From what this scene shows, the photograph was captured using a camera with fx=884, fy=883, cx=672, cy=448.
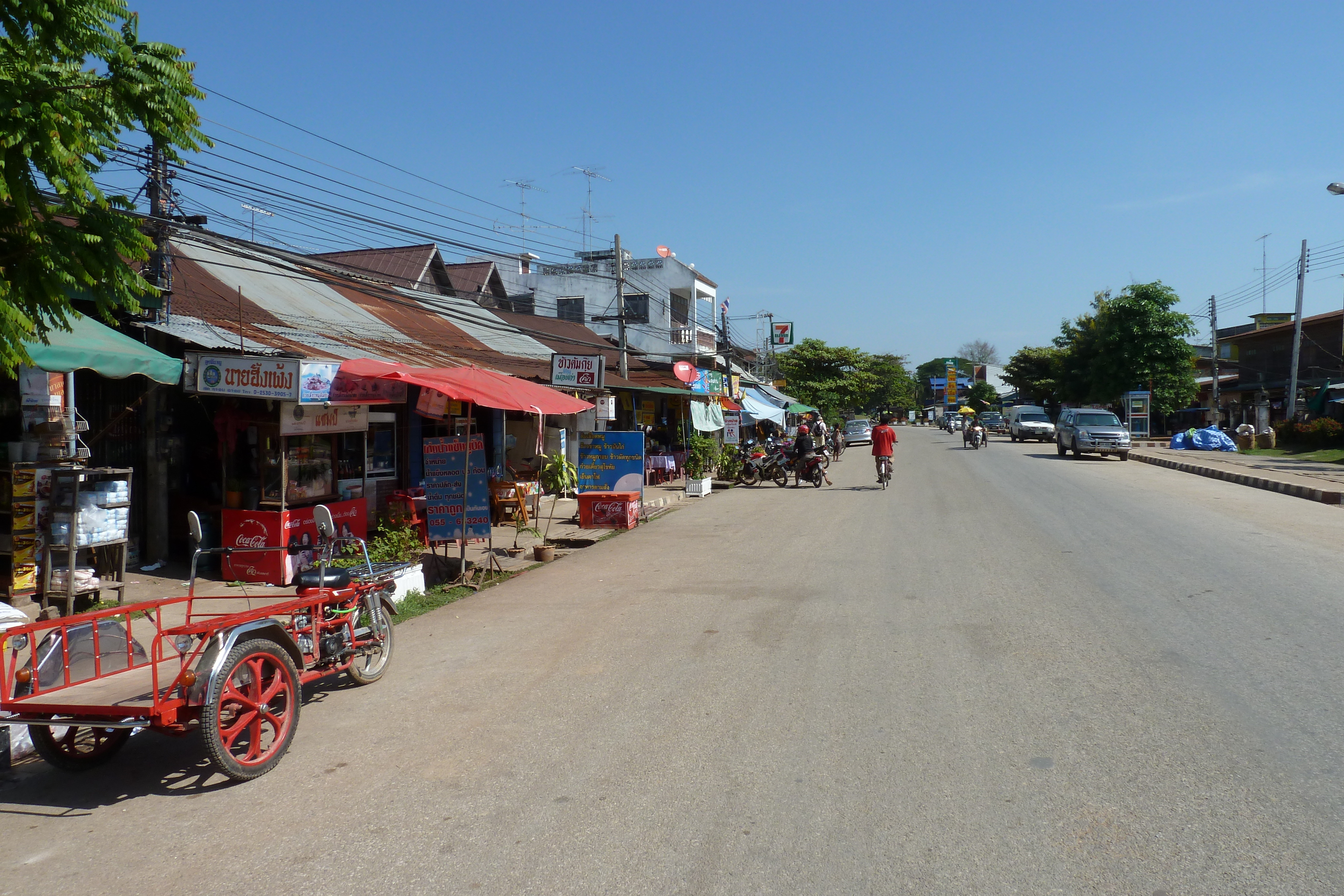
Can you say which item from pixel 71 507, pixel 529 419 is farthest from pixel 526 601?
pixel 529 419

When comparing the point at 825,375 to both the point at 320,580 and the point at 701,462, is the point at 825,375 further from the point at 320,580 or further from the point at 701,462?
the point at 320,580

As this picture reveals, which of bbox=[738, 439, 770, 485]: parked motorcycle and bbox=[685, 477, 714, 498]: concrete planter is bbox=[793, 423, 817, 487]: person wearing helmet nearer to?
bbox=[738, 439, 770, 485]: parked motorcycle

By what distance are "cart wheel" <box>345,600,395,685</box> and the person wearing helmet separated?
57.9 feet

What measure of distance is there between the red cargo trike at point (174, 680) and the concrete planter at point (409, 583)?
3.34 meters

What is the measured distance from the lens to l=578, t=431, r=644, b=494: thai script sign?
15805mm

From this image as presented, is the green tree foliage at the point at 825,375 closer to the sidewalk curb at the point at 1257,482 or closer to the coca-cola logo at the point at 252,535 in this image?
the sidewalk curb at the point at 1257,482

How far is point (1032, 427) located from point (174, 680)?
49952 mm

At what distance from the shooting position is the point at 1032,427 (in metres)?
49.1

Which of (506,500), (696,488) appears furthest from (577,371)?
(696,488)

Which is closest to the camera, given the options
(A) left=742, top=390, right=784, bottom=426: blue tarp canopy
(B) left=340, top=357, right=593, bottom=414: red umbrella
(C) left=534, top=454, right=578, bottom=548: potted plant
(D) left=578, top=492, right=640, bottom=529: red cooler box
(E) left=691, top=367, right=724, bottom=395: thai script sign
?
(B) left=340, top=357, right=593, bottom=414: red umbrella

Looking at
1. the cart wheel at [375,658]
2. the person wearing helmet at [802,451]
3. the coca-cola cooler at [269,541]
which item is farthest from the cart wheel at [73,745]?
the person wearing helmet at [802,451]

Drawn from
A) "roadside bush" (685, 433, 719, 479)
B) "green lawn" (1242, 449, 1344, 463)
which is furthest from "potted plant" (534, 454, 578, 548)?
"green lawn" (1242, 449, 1344, 463)

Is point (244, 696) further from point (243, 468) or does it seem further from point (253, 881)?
point (243, 468)

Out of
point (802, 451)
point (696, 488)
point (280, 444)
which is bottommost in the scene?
point (696, 488)
